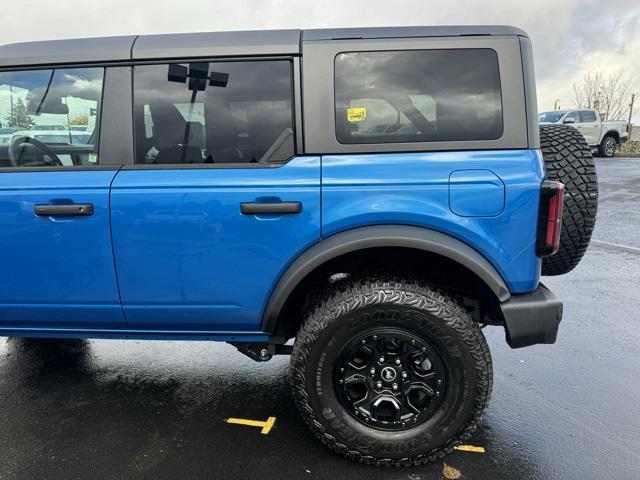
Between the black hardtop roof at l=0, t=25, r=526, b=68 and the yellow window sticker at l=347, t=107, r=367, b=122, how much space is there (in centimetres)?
36

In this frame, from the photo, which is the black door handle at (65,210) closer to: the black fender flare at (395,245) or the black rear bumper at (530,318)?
the black fender flare at (395,245)

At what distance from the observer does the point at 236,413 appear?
9.07ft

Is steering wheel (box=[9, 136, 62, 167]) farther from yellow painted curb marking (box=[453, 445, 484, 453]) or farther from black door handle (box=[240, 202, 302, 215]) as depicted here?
yellow painted curb marking (box=[453, 445, 484, 453])

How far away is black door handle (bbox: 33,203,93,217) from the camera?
2.23 meters

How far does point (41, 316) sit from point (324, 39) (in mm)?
2067

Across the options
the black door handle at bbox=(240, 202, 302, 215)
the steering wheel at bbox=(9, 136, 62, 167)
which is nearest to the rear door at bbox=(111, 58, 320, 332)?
the black door handle at bbox=(240, 202, 302, 215)

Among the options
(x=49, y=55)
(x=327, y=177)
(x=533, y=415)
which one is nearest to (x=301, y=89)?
(x=327, y=177)

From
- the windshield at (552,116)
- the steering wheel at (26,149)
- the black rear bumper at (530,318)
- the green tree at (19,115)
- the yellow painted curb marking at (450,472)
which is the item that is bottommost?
the yellow painted curb marking at (450,472)

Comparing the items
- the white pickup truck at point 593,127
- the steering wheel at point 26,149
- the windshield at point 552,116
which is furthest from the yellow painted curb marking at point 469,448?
the windshield at point 552,116

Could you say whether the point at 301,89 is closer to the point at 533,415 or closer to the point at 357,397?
the point at 357,397

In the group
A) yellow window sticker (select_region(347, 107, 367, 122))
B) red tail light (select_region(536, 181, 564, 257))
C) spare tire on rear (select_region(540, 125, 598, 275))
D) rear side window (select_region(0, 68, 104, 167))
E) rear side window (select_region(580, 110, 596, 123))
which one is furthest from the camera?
rear side window (select_region(580, 110, 596, 123))

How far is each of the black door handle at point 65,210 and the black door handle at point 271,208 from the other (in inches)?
30.4

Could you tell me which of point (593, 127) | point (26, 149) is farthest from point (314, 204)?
point (593, 127)

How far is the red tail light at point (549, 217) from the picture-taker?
2107mm
